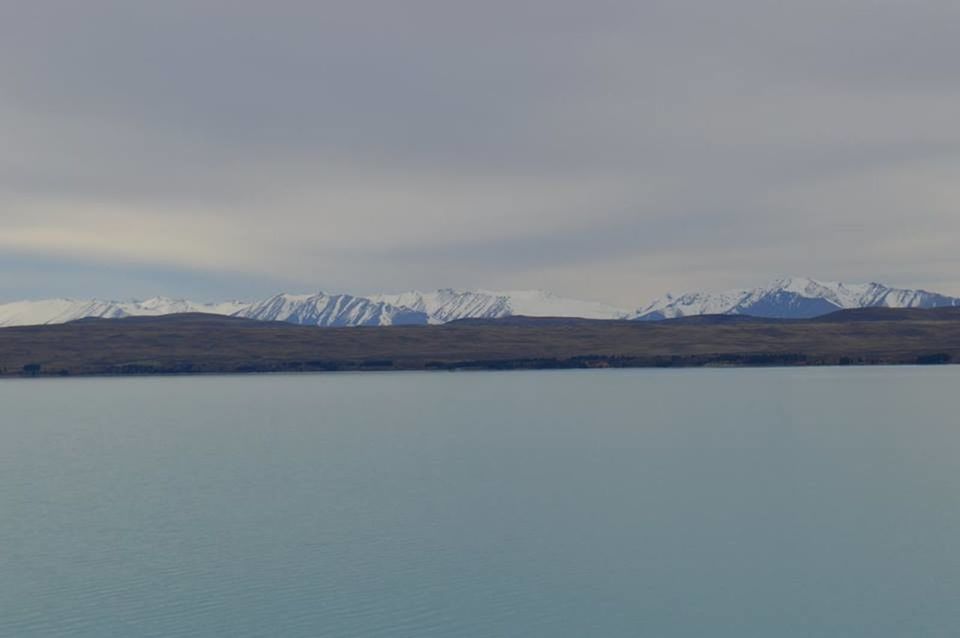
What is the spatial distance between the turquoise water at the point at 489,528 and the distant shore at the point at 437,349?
3704 inches

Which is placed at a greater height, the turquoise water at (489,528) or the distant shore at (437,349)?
the distant shore at (437,349)

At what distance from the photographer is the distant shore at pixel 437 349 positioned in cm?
15338

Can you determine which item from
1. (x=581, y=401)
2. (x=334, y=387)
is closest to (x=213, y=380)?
(x=334, y=387)

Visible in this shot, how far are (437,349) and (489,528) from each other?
14771 centimetres

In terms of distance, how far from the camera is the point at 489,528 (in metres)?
29.4

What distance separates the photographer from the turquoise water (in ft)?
70.3

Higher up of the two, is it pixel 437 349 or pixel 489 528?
pixel 437 349

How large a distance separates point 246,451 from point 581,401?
37.1 m

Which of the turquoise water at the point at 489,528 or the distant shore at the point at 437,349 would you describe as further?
the distant shore at the point at 437,349

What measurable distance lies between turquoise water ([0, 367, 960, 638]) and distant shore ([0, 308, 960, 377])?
9408cm

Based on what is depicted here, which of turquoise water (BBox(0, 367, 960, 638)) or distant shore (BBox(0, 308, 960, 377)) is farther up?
Answer: distant shore (BBox(0, 308, 960, 377))

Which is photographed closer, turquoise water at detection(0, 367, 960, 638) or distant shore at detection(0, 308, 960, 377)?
turquoise water at detection(0, 367, 960, 638)

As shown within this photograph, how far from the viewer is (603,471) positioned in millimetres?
39750

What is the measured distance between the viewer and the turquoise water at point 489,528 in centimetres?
2144
